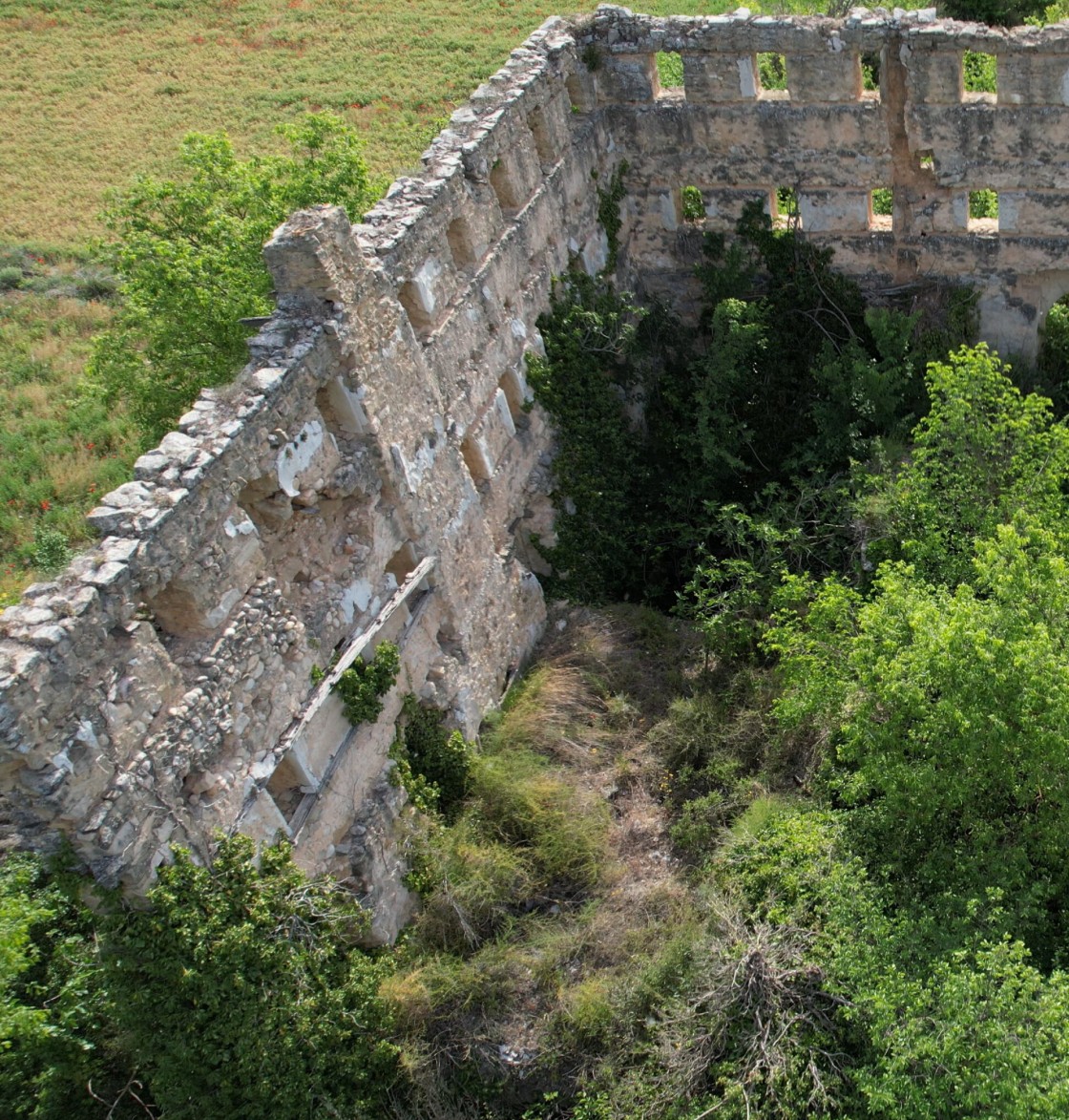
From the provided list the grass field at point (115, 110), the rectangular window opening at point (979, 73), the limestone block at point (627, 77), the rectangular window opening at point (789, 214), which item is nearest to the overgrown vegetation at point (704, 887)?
the rectangular window opening at point (789, 214)

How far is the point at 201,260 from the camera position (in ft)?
47.7

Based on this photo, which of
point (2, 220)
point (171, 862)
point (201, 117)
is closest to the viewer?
point (171, 862)

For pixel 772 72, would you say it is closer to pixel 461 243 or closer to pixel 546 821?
pixel 461 243

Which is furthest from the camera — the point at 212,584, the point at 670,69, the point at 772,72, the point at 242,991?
the point at 670,69

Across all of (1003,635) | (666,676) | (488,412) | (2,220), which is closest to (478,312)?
(488,412)

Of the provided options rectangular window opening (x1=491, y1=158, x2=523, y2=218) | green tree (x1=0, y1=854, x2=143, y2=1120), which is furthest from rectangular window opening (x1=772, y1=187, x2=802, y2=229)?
green tree (x1=0, y1=854, x2=143, y2=1120)

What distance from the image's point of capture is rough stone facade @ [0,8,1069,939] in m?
7.69

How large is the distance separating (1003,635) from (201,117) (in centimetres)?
2852

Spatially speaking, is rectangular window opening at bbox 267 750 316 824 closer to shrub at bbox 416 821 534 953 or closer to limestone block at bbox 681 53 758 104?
shrub at bbox 416 821 534 953

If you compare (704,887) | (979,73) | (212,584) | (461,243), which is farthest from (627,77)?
(704,887)

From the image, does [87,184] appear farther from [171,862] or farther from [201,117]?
[171,862]

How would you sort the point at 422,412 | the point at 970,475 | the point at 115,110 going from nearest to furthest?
1. the point at 422,412
2. the point at 970,475
3. the point at 115,110

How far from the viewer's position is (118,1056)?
8.66m

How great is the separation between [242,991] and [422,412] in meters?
5.28
